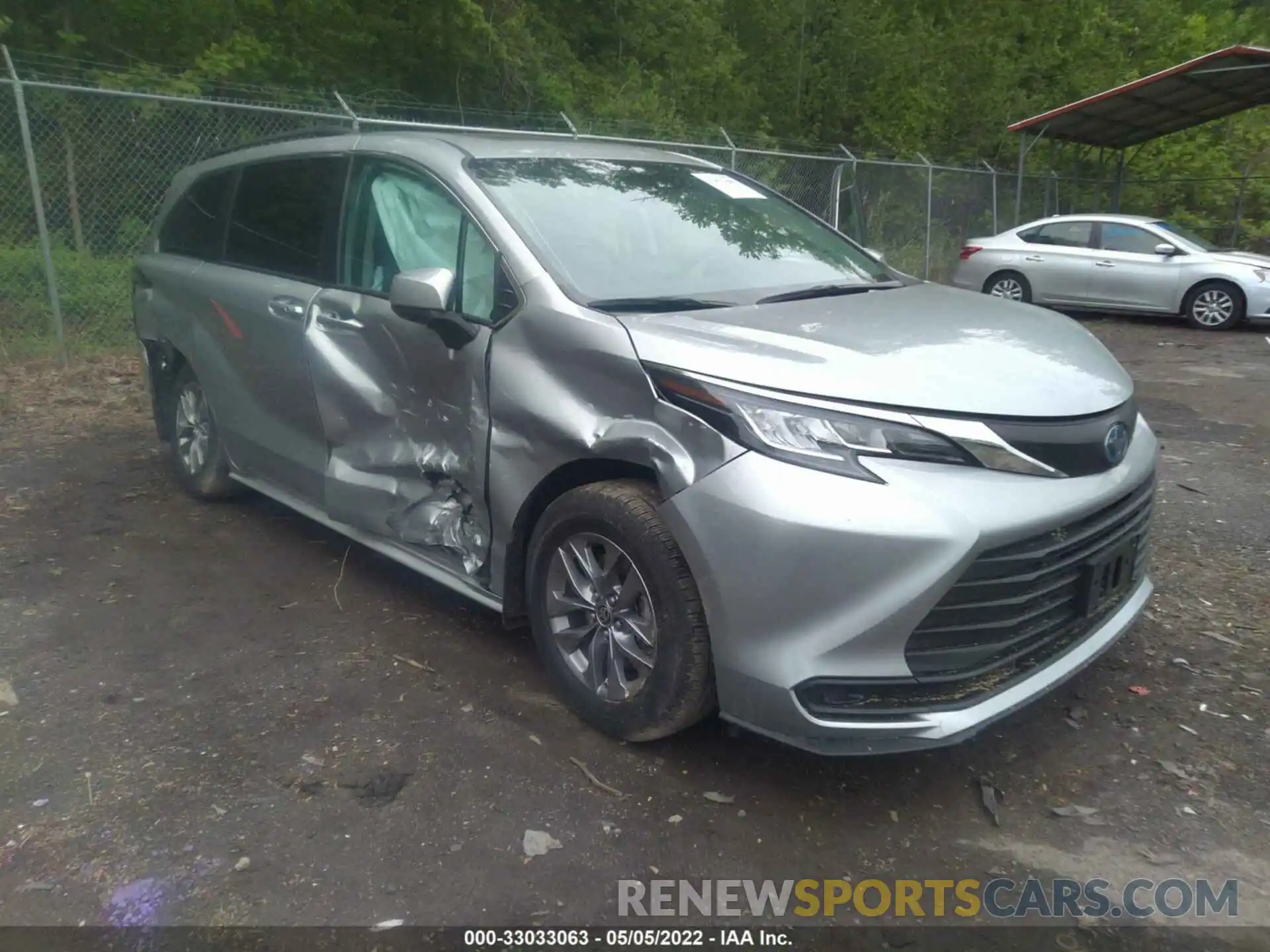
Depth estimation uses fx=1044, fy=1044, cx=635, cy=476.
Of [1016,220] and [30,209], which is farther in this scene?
[1016,220]

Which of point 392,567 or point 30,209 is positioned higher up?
point 30,209

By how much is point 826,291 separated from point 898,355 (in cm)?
86

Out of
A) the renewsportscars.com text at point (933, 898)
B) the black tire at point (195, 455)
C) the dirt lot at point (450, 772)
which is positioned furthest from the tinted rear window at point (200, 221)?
the renewsportscars.com text at point (933, 898)

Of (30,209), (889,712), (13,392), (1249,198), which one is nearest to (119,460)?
(13,392)

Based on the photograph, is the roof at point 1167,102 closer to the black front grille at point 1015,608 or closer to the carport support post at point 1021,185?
the carport support post at point 1021,185

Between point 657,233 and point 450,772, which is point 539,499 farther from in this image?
point 657,233

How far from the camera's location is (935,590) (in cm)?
265

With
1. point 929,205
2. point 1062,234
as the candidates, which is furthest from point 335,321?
point 929,205

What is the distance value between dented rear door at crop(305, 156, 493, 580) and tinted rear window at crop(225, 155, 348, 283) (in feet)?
0.47

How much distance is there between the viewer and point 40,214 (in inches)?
323

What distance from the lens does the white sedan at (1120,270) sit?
41.6ft

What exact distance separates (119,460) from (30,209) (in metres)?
3.76

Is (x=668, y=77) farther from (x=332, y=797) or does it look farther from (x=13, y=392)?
(x=332, y=797)

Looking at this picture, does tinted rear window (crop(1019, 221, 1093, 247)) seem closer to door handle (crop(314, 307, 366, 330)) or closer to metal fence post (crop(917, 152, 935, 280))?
metal fence post (crop(917, 152, 935, 280))
